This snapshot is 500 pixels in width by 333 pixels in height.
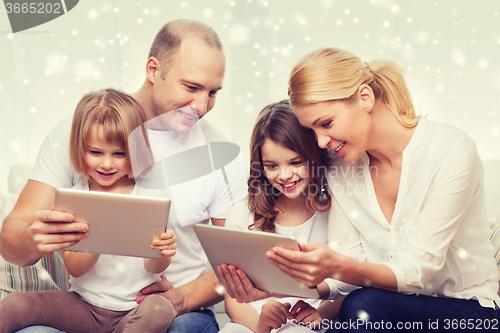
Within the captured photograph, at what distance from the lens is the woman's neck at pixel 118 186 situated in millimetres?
1439

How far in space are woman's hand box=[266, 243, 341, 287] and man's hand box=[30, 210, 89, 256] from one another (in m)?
0.52

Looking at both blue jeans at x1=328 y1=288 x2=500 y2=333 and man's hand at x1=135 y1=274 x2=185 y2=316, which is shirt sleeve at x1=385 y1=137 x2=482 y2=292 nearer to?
blue jeans at x1=328 y1=288 x2=500 y2=333

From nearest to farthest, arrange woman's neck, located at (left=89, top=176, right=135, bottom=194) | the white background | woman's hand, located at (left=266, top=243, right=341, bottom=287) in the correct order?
1. woman's hand, located at (left=266, top=243, right=341, bottom=287)
2. woman's neck, located at (left=89, top=176, right=135, bottom=194)
3. the white background

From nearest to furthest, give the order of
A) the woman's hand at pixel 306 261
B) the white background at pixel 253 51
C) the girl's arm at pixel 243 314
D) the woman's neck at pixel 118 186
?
the woman's hand at pixel 306 261
the girl's arm at pixel 243 314
the woman's neck at pixel 118 186
the white background at pixel 253 51

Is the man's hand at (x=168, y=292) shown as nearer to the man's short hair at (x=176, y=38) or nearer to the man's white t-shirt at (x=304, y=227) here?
the man's white t-shirt at (x=304, y=227)

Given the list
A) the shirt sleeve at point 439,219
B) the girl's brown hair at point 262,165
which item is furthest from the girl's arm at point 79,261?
the shirt sleeve at point 439,219

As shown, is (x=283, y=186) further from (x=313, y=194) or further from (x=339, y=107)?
(x=339, y=107)

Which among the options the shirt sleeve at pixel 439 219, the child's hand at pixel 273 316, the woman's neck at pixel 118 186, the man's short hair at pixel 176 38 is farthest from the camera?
the man's short hair at pixel 176 38

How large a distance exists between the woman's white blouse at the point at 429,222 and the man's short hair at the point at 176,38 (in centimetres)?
71

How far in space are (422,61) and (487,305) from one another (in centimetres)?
159

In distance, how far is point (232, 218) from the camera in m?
1.51

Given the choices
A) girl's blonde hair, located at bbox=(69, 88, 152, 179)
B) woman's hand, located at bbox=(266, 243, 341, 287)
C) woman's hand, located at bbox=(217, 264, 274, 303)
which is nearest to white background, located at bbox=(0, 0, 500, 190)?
girl's blonde hair, located at bbox=(69, 88, 152, 179)

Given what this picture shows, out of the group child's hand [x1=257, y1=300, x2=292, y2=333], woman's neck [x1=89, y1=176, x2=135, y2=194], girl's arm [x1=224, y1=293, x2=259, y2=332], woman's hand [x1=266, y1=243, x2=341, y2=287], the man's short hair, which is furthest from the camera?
the man's short hair

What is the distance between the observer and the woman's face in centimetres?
118
